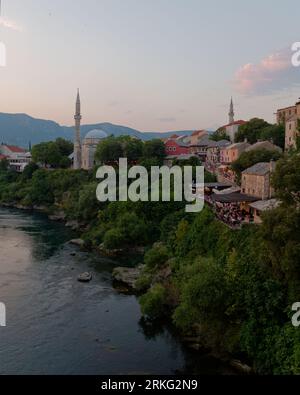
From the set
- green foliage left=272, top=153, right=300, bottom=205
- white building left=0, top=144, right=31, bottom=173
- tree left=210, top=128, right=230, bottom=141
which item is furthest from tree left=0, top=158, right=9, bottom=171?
green foliage left=272, top=153, right=300, bottom=205

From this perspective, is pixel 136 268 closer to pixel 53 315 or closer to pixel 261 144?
pixel 53 315

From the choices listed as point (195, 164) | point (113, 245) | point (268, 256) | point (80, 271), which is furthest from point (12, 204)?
point (268, 256)

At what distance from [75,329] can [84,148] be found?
55268 millimetres

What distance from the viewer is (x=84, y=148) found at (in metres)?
74.4

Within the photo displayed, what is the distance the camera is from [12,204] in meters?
64.2

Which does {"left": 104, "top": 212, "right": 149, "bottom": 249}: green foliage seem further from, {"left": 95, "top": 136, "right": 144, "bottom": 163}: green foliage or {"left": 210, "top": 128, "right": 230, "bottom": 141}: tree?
{"left": 210, "top": 128, "right": 230, "bottom": 141}: tree

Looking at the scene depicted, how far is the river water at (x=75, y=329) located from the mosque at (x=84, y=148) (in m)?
38.7

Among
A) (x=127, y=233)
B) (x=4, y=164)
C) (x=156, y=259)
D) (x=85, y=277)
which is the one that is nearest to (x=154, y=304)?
(x=156, y=259)

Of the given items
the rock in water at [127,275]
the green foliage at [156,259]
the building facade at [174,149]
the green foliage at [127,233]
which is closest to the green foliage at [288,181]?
the green foliage at [156,259]

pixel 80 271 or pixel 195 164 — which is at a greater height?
pixel 195 164

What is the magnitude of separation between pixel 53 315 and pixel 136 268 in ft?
29.1

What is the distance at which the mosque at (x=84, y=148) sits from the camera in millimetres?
71438

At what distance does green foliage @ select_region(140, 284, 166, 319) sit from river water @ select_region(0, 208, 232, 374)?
671 mm

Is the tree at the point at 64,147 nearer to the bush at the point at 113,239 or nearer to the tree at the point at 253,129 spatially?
the tree at the point at 253,129
